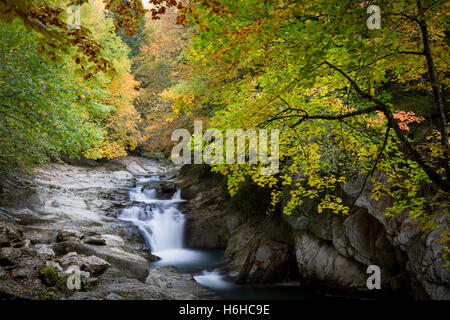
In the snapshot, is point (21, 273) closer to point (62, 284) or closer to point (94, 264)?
point (62, 284)

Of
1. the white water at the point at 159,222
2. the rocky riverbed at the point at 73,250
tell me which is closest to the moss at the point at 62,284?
the rocky riverbed at the point at 73,250

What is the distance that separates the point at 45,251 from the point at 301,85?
6.60 metres

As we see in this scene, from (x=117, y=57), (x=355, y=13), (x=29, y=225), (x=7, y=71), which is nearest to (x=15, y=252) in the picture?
(x=29, y=225)

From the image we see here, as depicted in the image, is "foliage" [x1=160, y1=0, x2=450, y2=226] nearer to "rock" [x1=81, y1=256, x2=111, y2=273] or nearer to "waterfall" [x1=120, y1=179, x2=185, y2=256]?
"rock" [x1=81, y1=256, x2=111, y2=273]

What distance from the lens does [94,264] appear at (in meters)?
6.54

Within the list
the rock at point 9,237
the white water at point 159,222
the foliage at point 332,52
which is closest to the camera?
the foliage at point 332,52

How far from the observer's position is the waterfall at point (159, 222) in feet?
41.6

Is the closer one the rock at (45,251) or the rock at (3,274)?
the rock at (3,274)

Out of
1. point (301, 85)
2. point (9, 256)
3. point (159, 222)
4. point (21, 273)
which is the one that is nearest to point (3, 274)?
point (21, 273)

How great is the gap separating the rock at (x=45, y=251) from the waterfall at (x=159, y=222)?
224 inches

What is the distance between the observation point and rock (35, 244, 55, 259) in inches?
252

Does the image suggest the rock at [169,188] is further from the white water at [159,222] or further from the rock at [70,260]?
the rock at [70,260]

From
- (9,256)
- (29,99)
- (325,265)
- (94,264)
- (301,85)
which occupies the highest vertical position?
(29,99)

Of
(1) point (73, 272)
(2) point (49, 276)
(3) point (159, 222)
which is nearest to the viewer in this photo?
(2) point (49, 276)
